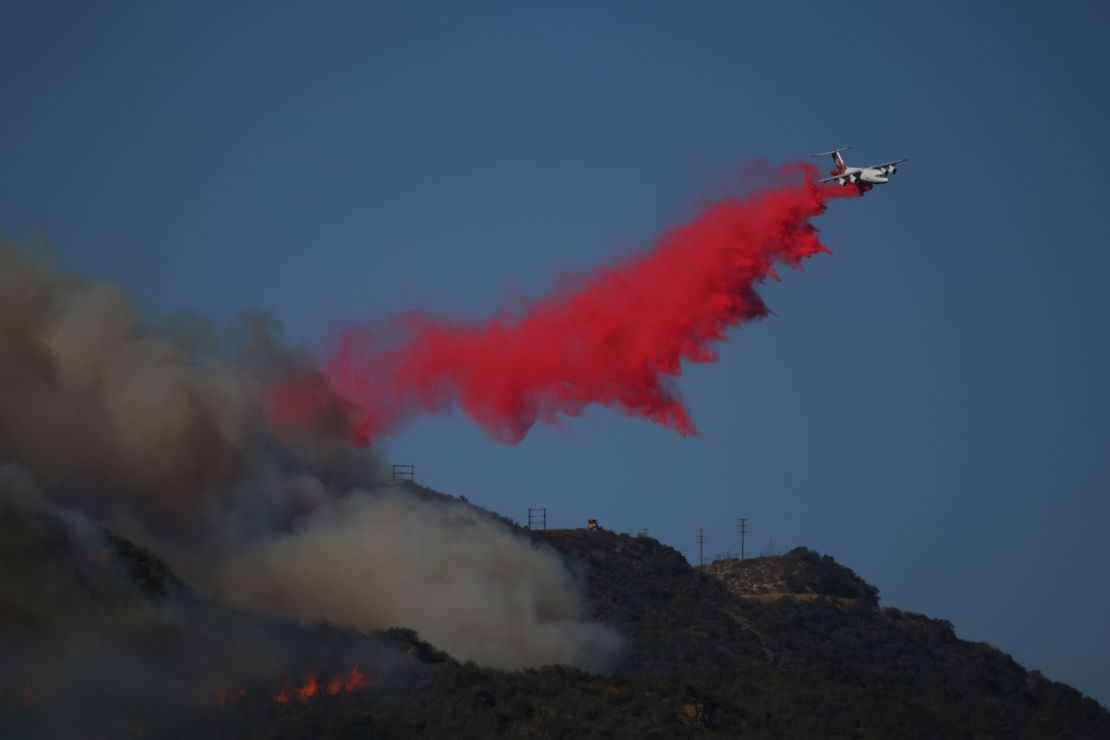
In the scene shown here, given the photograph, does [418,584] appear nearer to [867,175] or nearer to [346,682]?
[346,682]

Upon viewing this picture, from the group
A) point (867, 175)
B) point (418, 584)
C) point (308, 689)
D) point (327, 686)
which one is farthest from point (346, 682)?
point (867, 175)

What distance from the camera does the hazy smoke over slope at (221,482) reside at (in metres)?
94.1

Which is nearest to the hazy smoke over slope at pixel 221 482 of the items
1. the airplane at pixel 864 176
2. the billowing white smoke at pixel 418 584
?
the billowing white smoke at pixel 418 584

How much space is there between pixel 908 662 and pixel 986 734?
924 inches

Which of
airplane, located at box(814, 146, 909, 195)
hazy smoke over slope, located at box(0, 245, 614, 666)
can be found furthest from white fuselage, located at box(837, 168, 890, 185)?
hazy smoke over slope, located at box(0, 245, 614, 666)

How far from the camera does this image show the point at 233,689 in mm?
79188

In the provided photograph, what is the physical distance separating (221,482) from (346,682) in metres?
19.7

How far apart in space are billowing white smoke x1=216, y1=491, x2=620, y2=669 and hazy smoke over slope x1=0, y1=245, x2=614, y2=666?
4.8 inches

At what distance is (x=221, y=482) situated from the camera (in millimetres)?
99750

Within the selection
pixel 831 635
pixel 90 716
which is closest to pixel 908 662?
pixel 831 635

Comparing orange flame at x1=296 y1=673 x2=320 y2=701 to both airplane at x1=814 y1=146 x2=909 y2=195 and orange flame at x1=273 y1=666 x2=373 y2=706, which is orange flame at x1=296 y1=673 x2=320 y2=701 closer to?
orange flame at x1=273 y1=666 x2=373 y2=706

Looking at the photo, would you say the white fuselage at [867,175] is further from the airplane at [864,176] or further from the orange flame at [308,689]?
the orange flame at [308,689]

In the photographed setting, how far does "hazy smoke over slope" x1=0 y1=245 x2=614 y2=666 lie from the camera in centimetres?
9412

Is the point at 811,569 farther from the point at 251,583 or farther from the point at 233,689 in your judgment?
the point at 233,689
